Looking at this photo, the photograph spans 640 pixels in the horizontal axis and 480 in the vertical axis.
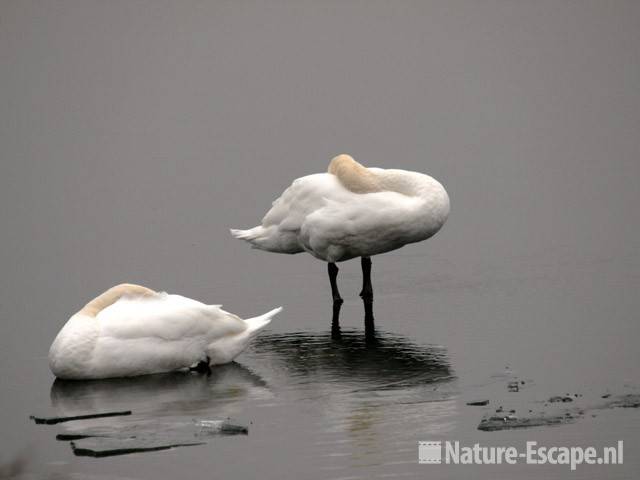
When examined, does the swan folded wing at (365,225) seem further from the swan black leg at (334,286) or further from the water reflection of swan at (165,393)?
the water reflection of swan at (165,393)

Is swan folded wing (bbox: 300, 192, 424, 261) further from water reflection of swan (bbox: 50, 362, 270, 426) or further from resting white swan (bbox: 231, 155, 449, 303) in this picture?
water reflection of swan (bbox: 50, 362, 270, 426)

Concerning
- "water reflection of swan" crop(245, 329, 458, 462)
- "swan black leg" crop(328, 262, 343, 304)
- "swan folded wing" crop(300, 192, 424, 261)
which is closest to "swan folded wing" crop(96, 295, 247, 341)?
"water reflection of swan" crop(245, 329, 458, 462)

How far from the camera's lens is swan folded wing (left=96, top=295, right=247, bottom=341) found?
15109mm

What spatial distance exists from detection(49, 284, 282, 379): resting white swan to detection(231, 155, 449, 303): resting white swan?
2543 mm

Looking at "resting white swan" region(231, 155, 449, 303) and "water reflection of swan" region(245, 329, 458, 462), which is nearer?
"water reflection of swan" region(245, 329, 458, 462)

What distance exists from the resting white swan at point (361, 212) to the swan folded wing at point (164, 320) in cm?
269

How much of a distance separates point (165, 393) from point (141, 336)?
0.77 meters

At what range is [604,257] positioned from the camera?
70.7ft

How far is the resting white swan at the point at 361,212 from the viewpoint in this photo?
17859mm

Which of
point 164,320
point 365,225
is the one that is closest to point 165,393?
point 164,320

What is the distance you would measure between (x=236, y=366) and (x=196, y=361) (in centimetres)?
44

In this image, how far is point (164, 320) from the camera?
1527cm

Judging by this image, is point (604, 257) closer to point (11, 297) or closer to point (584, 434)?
point (11, 297)

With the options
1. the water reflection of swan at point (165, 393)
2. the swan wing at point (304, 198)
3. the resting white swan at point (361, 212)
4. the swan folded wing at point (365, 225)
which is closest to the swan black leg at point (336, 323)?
the resting white swan at point (361, 212)
